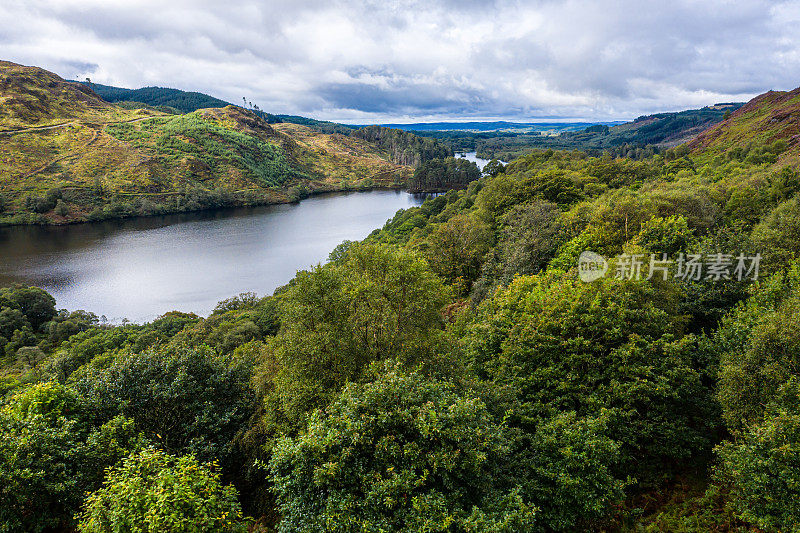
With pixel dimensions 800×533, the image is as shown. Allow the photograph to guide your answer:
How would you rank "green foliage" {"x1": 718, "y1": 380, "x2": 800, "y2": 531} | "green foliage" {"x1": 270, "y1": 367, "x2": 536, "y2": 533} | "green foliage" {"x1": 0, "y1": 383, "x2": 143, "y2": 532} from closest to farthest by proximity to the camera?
"green foliage" {"x1": 270, "y1": 367, "x2": 536, "y2": 533}
"green foliage" {"x1": 718, "y1": 380, "x2": 800, "y2": 531}
"green foliage" {"x1": 0, "y1": 383, "x2": 143, "y2": 532}

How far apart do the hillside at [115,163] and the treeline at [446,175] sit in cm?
2647

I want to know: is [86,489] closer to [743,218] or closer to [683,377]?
[683,377]

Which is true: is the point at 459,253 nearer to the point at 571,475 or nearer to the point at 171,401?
the point at 571,475

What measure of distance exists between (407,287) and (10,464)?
14874mm

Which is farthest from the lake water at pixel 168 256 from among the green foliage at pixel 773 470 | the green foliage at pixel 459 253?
the green foliage at pixel 773 470

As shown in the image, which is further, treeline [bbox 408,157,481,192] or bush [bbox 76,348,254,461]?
treeline [bbox 408,157,481,192]

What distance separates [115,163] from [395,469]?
580 feet

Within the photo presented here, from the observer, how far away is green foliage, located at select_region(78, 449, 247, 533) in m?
9.02

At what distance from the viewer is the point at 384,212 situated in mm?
131125

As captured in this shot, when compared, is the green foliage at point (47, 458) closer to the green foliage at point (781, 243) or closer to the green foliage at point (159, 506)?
the green foliage at point (159, 506)

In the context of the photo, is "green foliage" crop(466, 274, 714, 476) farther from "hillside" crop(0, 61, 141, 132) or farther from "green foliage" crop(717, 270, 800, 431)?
"hillside" crop(0, 61, 141, 132)

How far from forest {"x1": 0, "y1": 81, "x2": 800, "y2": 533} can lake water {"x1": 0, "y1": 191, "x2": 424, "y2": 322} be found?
185 feet

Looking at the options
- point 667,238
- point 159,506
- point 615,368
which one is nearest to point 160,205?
point 159,506

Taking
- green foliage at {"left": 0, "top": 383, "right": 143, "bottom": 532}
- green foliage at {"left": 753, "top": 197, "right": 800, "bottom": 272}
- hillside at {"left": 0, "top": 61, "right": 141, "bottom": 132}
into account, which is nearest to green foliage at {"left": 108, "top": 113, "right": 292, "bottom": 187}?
hillside at {"left": 0, "top": 61, "right": 141, "bottom": 132}
